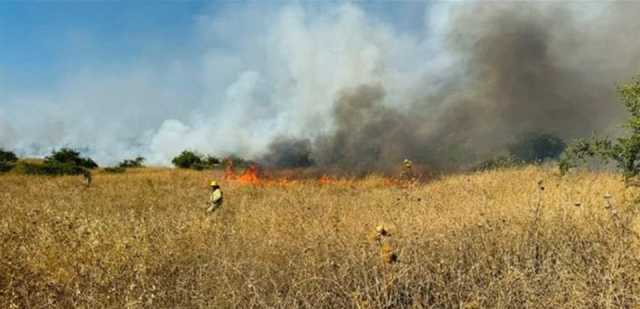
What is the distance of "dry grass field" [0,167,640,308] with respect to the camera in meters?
4.56

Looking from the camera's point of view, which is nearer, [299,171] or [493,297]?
[493,297]

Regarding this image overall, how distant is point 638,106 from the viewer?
8805 mm

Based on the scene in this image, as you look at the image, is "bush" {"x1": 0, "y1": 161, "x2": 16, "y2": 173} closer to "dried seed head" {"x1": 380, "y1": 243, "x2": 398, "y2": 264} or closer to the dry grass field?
the dry grass field

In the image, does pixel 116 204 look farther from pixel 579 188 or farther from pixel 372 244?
pixel 579 188

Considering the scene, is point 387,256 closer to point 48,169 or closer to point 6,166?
point 48,169

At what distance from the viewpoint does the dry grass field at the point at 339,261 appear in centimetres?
456

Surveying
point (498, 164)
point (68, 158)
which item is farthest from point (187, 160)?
point (498, 164)

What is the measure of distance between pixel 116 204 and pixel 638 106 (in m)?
11.2

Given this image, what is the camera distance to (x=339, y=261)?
5.78m

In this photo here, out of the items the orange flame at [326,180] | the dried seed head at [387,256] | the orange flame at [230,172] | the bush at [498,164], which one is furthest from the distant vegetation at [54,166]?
the dried seed head at [387,256]

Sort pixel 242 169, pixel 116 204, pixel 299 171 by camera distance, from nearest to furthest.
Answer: pixel 116 204 → pixel 299 171 → pixel 242 169

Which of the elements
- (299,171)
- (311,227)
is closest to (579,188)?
(311,227)

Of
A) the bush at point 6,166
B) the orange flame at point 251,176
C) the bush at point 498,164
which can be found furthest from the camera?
the bush at point 6,166

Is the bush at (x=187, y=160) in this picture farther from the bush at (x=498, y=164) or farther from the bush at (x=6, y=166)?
the bush at (x=498, y=164)
